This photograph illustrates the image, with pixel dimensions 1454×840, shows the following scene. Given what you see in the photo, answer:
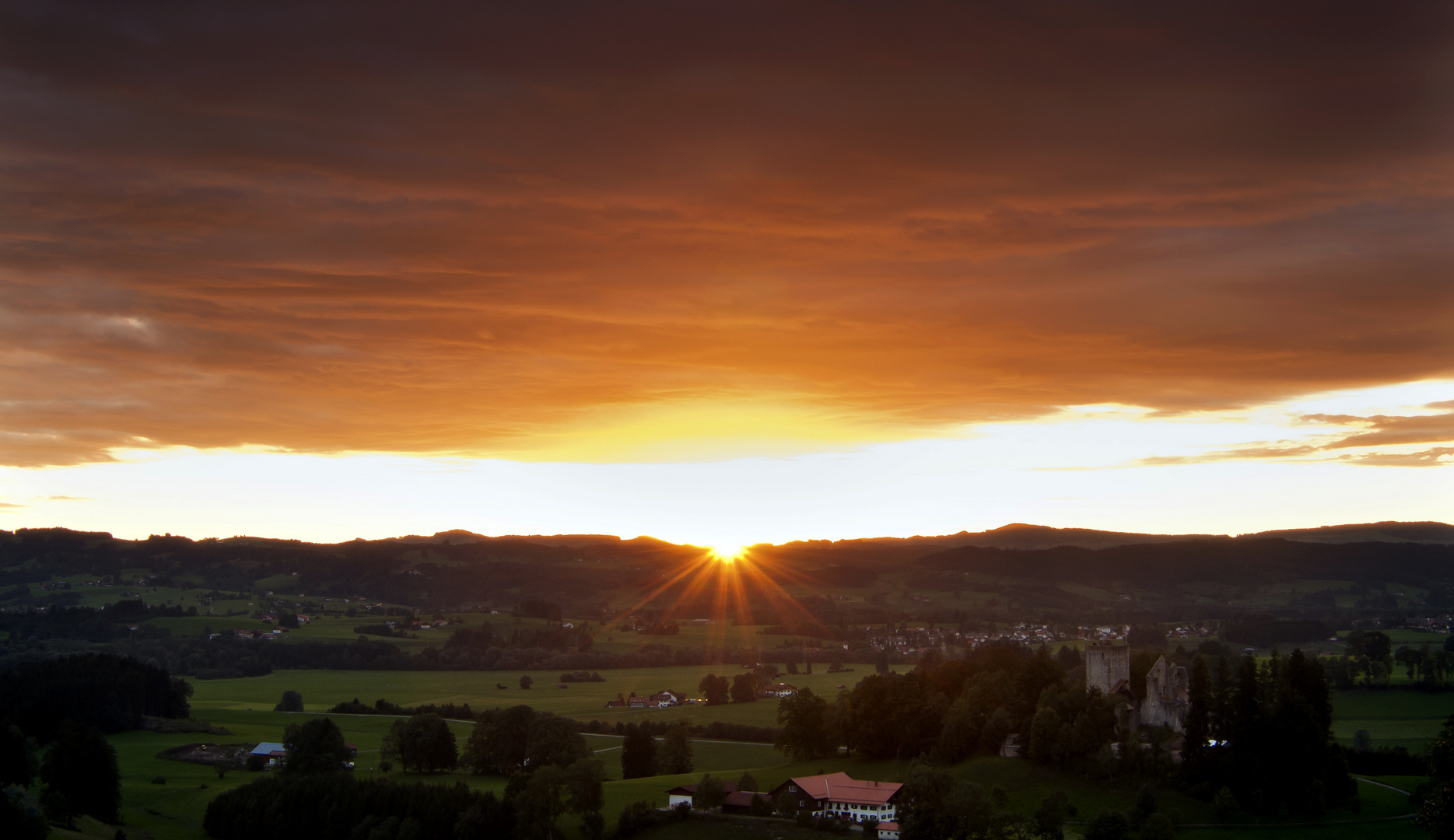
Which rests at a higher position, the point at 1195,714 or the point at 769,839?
the point at 1195,714

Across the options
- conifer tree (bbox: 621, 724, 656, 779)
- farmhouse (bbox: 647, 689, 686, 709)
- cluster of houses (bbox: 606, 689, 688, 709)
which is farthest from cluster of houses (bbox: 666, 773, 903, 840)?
farmhouse (bbox: 647, 689, 686, 709)

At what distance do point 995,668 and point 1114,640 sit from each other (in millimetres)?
17013

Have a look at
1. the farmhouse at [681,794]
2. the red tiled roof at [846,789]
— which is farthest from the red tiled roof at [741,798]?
the red tiled roof at [846,789]

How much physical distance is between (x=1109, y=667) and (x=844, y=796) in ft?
85.0

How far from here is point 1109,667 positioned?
3620 inches

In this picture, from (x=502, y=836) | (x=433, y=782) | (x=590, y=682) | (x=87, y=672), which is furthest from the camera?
(x=590, y=682)

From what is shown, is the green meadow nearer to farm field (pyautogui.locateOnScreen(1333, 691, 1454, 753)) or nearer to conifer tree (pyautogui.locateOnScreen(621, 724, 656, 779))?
farm field (pyautogui.locateOnScreen(1333, 691, 1454, 753))

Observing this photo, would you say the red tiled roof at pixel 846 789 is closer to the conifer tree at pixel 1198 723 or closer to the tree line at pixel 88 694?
the conifer tree at pixel 1198 723

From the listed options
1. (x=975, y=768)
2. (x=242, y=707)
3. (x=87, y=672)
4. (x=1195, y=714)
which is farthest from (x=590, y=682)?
(x=1195, y=714)

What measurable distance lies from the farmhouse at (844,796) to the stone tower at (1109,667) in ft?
64.2

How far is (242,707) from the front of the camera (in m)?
154

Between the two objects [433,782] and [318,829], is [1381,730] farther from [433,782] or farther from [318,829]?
[318,829]

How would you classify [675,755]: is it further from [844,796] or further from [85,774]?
[85,774]

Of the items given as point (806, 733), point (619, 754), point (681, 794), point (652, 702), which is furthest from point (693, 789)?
point (652, 702)
